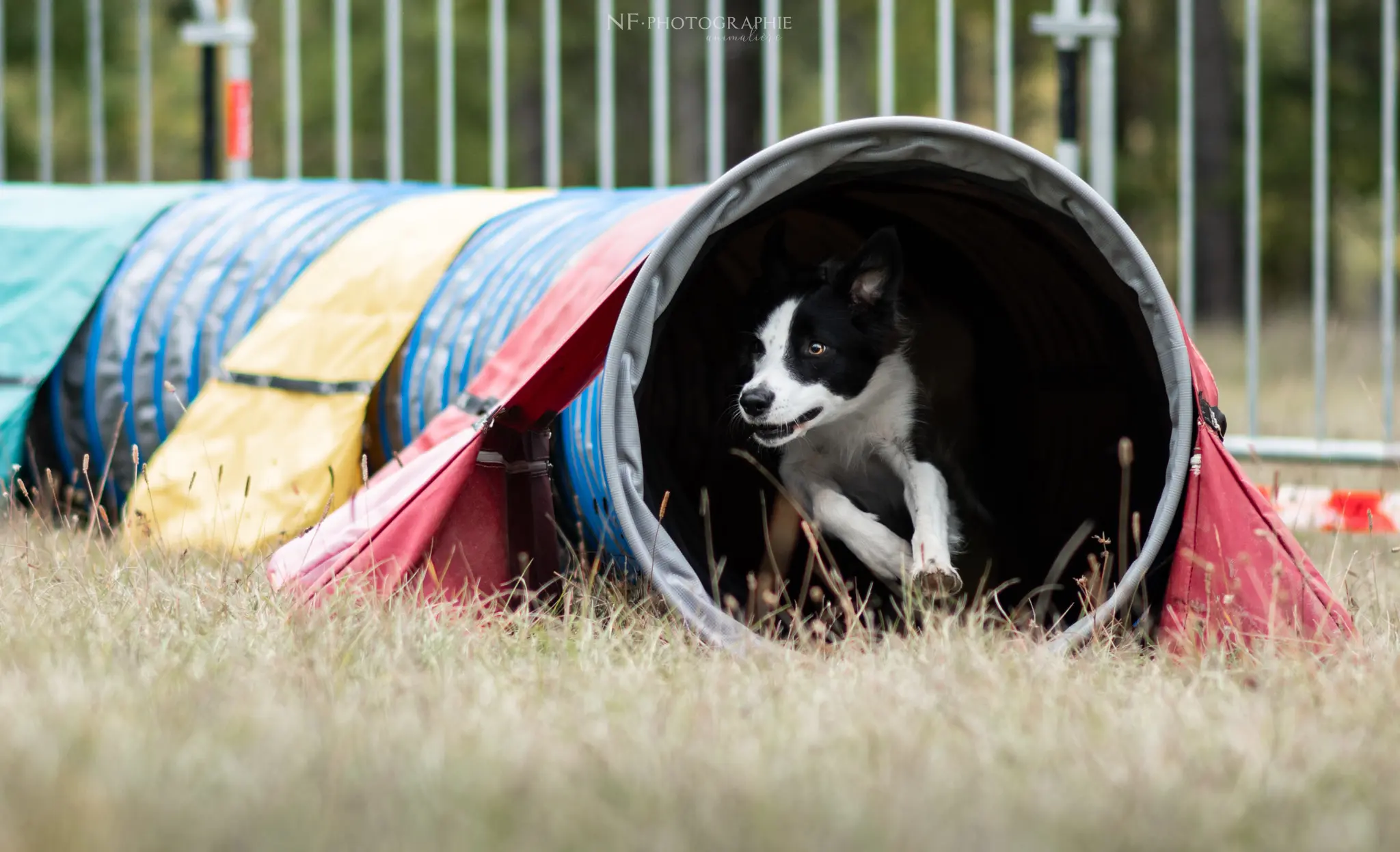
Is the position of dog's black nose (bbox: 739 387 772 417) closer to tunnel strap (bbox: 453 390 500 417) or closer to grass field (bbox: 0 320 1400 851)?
tunnel strap (bbox: 453 390 500 417)

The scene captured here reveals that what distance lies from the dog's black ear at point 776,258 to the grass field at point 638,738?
1.37 m

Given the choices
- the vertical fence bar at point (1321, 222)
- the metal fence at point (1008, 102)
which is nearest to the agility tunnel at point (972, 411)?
the metal fence at point (1008, 102)

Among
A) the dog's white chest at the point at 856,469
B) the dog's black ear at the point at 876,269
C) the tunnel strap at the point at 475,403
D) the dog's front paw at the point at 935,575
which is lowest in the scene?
the dog's front paw at the point at 935,575

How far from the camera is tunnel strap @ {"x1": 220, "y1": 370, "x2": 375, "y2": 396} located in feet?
15.7

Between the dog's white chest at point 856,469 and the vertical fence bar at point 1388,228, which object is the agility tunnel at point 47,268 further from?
the vertical fence bar at point 1388,228

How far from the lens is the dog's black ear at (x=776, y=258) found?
435 cm

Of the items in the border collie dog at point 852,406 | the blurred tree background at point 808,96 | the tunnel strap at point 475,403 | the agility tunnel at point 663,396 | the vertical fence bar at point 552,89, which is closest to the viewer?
the agility tunnel at point 663,396

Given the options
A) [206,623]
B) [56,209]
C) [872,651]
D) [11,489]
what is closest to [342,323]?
[11,489]

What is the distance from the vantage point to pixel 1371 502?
193 inches

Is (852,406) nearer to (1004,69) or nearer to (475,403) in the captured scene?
(475,403)

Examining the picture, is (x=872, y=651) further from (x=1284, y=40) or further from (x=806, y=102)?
(x=806, y=102)

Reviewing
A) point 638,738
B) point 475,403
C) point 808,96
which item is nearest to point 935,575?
point 475,403

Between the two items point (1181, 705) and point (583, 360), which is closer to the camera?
point (1181, 705)

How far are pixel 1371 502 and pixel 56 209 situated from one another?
191 inches
